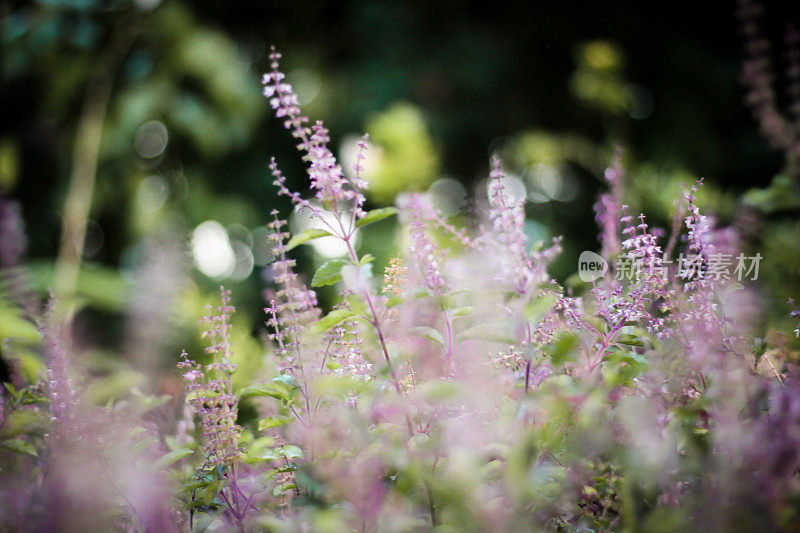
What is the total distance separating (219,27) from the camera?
14.0 ft

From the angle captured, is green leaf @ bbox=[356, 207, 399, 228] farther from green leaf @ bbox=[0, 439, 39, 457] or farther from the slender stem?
green leaf @ bbox=[0, 439, 39, 457]

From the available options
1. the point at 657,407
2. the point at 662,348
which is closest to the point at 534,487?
the point at 657,407

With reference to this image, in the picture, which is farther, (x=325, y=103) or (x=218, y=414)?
(x=325, y=103)

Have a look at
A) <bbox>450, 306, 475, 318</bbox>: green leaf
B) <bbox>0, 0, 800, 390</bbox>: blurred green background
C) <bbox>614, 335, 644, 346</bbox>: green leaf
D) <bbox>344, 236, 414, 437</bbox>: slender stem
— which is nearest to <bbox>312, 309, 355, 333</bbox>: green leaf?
<bbox>344, 236, 414, 437</bbox>: slender stem

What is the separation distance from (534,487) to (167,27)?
13.2ft

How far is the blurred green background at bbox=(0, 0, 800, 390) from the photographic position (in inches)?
139

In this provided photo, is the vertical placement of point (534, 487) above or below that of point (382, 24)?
below

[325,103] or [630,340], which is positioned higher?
[325,103]

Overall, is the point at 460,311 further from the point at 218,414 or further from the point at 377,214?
the point at 218,414

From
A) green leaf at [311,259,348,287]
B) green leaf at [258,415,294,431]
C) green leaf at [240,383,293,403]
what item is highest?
green leaf at [311,259,348,287]

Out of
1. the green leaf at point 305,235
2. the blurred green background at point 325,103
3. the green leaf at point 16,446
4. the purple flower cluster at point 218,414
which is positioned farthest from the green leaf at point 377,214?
the blurred green background at point 325,103

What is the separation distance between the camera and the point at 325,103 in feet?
13.1

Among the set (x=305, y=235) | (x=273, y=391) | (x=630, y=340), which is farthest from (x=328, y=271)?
(x=630, y=340)

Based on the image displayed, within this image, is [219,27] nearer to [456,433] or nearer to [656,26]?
[656,26]
